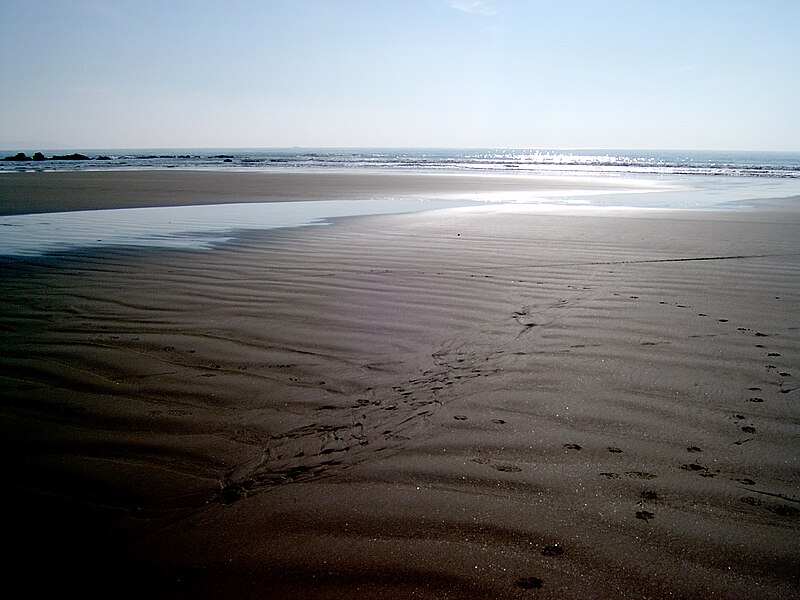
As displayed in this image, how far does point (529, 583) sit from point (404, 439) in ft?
4.24

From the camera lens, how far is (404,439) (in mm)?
3469

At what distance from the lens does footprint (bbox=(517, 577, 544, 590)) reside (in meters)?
2.28

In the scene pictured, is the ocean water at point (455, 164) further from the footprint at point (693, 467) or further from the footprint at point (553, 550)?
the footprint at point (553, 550)

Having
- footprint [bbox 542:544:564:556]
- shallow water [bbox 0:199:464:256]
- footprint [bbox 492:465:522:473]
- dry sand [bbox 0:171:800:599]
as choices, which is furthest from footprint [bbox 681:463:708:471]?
shallow water [bbox 0:199:464:256]

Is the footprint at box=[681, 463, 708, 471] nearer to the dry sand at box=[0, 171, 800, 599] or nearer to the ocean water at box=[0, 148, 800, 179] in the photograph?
the dry sand at box=[0, 171, 800, 599]

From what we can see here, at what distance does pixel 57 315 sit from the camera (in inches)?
240

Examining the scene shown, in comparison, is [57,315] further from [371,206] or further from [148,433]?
[371,206]

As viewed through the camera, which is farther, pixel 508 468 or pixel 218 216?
pixel 218 216

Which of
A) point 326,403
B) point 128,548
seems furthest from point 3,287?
point 128,548

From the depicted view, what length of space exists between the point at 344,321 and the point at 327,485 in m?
2.92

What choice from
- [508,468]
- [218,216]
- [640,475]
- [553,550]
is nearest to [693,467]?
[640,475]

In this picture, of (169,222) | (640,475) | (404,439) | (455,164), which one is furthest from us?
(455,164)

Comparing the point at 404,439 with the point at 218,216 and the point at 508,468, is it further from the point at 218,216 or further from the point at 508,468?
the point at 218,216

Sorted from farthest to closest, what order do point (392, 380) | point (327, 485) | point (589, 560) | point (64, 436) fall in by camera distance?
point (392, 380) < point (64, 436) < point (327, 485) < point (589, 560)
